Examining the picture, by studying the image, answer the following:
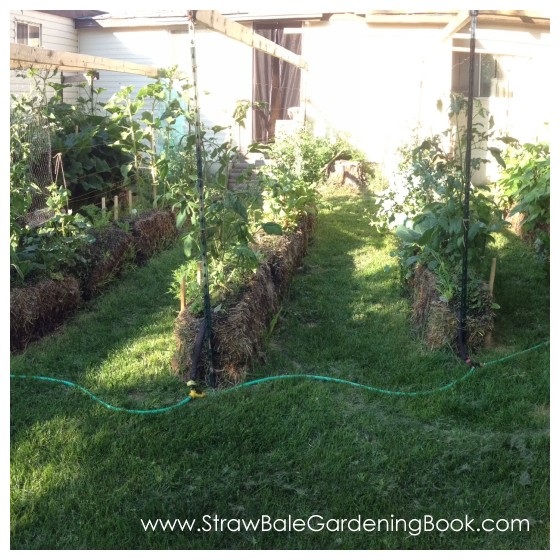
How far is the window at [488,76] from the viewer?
11.1m

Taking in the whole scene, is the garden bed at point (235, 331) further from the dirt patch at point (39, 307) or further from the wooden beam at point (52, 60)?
the wooden beam at point (52, 60)

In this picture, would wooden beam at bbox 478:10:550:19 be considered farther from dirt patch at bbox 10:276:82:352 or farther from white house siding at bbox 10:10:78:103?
dirt patch at bbox 10:276:82:352

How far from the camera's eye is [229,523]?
9.90 ft

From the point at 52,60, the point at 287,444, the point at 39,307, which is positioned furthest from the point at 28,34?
the point at 287,444

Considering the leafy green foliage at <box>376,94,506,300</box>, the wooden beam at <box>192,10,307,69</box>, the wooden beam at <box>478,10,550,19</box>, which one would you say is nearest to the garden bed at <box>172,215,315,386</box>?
the leafy green foliage at <box>376,94,506,300</box>

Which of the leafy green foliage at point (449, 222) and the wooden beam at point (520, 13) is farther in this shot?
the wooden beam at point (520, 13)

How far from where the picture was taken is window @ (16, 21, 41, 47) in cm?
1108

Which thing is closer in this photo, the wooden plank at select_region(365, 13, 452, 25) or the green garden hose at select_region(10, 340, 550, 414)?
the green garden hose at select_region(10, 340, 550, 414)

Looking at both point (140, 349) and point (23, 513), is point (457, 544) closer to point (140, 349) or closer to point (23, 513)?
point (23, 513)


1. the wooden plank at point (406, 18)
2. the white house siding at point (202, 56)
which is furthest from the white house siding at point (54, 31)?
the wooden plank at point (406, 18)

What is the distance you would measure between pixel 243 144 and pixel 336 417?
31.1ft

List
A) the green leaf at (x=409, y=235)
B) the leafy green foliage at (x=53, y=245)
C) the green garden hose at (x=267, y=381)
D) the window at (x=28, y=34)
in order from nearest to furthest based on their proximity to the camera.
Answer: the green garden hose at (x=267, y=381) → the leafy green foliage at (x=53, y=245) → the green leaf at (x=409, y=235) → the window at (x=28, y=34)

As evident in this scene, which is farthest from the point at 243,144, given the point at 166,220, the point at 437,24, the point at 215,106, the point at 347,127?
the point at 166,220

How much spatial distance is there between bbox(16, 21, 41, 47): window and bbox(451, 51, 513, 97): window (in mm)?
6438
